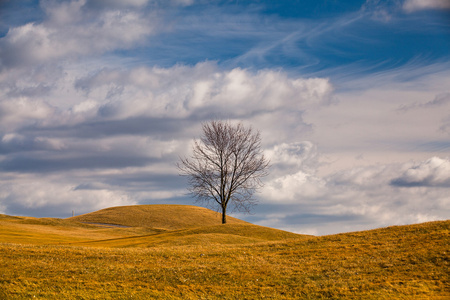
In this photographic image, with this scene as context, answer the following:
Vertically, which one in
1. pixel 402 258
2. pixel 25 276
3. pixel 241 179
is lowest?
pixel 25 276

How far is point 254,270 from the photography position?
2166 centimetres

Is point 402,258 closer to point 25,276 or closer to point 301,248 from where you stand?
point 301,248

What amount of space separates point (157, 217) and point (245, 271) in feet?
225

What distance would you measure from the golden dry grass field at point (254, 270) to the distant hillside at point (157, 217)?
55602 mm

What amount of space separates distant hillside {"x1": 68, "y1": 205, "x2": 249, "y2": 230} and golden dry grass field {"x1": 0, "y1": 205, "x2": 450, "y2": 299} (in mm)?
55602

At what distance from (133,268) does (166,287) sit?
12.1 feet

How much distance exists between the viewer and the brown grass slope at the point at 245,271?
709 inches

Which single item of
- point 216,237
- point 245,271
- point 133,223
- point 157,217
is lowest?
point 245,271

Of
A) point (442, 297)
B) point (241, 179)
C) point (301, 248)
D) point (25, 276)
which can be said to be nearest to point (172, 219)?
point (241, 179)

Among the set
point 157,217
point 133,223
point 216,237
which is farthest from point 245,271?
point 157,217

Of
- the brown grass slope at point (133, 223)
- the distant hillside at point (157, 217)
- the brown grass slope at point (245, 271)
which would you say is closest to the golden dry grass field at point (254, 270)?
the brown grass slope at point (245, 271)

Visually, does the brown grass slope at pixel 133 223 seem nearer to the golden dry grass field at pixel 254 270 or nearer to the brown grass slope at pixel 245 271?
the golden dry grass field at pixel 254 270

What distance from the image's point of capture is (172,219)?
86750 millimetres

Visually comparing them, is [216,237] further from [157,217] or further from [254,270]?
[157,217]
